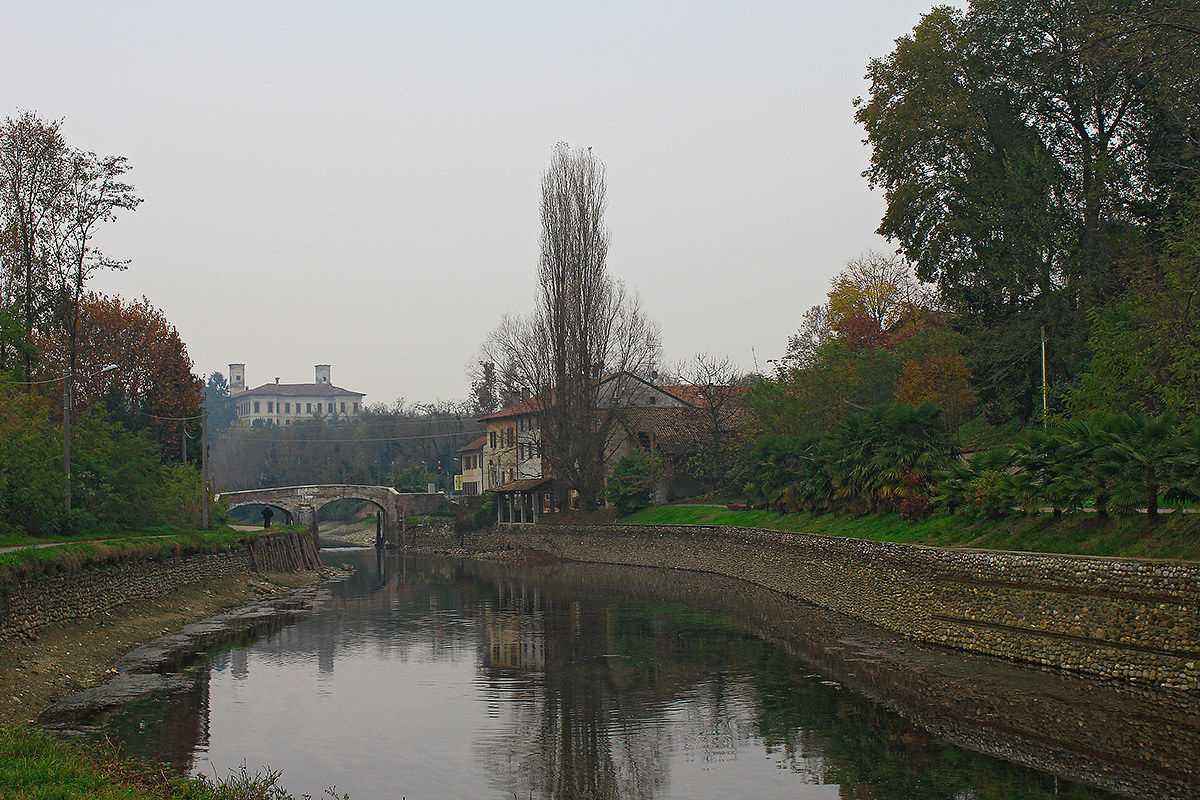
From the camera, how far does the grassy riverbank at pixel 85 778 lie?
9.60 metres

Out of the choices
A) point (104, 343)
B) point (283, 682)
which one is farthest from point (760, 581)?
point (104, 343)

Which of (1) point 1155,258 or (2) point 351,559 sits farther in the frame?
(2) point 351,559

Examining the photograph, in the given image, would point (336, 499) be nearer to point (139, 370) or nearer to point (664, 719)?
point (139, 370)

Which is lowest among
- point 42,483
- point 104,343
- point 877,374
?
point 42,483

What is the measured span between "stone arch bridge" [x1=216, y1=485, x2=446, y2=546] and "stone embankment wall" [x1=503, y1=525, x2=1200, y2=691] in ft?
157

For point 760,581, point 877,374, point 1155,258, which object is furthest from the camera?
point 877,374

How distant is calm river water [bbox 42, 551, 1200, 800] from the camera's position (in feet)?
44.1

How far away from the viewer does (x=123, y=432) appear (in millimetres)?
35156

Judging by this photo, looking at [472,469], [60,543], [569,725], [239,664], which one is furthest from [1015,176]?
[472,469]

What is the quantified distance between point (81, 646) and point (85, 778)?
1238 centimetres

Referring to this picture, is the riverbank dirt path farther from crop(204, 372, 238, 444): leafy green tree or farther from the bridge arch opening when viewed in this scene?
crop(204, 372, 238, 444): leafy green tree

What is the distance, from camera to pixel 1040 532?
21328 millimetres

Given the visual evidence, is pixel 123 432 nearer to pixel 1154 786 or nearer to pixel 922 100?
pixel 922 100

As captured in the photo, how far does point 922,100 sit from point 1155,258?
8900 mm
